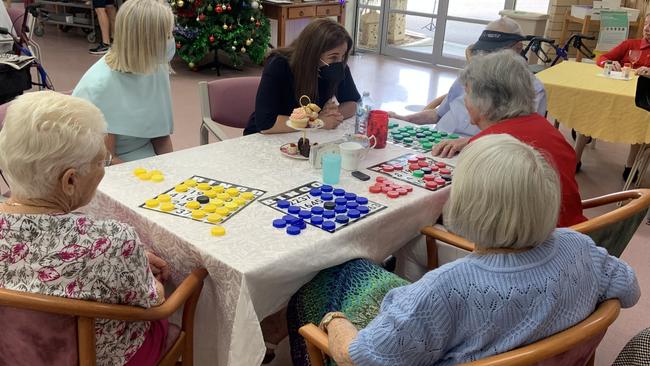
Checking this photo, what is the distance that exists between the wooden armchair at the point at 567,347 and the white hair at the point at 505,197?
7.3 inches

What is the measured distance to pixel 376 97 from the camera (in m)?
5.93

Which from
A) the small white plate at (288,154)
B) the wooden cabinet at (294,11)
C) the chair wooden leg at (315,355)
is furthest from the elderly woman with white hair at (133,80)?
the wooden cabinet at (294,11)

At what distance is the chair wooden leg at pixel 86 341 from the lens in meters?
1.29

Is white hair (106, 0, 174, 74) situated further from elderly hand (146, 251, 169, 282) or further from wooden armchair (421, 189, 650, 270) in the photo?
wooden armchair (421, 189, 650, 270)

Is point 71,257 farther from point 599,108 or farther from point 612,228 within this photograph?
point 599,108

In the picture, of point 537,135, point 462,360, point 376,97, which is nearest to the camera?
point 462,360

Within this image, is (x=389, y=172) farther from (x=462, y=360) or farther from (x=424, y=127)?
(x=462, y=360)

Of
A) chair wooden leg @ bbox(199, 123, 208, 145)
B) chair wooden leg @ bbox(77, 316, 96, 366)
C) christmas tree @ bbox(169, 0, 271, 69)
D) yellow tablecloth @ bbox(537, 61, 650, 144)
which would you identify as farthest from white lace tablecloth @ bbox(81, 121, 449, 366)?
christmas tree @ bbox(169, 0, 271, 69)

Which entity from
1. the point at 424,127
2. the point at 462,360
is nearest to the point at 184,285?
the point at 462,360

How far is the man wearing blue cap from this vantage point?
2.67 metres

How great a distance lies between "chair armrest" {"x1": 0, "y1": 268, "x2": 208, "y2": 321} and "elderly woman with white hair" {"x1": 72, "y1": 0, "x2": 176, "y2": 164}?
3.73 ft

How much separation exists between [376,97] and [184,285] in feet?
15.3

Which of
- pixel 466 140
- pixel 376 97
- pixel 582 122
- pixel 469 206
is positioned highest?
pixel 469 206

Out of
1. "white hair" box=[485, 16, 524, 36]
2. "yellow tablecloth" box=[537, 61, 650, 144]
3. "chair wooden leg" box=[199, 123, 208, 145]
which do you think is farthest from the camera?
"yellow tablecloth" box=[537, 61, 650, 144]
